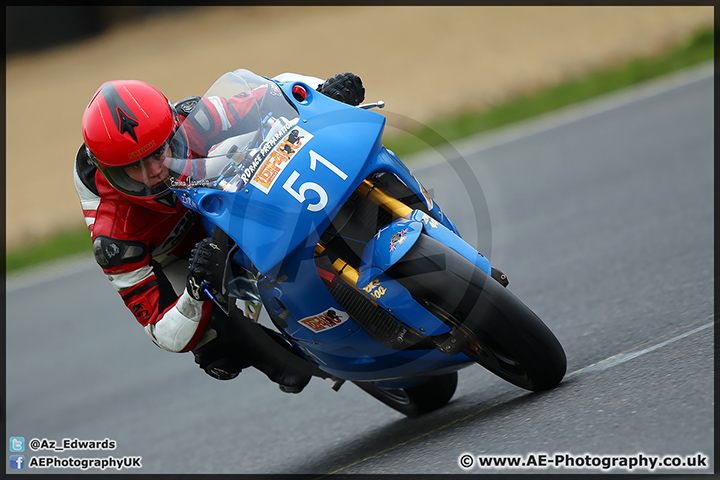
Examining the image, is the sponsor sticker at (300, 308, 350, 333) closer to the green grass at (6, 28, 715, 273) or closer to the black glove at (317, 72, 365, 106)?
the black glove at (317, 72, 365, 106)

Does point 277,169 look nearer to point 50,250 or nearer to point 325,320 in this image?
point 325,320

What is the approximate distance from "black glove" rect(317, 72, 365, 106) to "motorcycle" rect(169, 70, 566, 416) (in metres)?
0.13

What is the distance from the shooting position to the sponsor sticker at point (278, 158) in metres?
3.02

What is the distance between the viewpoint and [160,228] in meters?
3.66

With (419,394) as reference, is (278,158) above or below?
above

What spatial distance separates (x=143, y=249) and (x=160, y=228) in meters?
0.13

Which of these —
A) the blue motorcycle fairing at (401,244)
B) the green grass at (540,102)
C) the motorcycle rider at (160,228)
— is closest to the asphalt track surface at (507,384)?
the blue motorcycle fairing at (401,244)

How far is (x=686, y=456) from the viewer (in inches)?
96.8

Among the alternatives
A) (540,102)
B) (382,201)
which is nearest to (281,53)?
(540,102)

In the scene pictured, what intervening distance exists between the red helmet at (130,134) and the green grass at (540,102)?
25.9ft

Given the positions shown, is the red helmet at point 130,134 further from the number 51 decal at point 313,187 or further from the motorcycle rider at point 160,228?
the number 51 decal at point 313,187

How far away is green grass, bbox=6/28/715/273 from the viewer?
11.4 m

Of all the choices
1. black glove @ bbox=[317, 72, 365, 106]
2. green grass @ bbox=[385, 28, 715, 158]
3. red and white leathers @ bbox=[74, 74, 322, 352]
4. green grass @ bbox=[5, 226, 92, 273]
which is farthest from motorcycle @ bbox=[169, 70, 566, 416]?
green grass @ bbox=[385, 28, 715, 158]

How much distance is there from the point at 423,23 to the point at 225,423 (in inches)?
769
